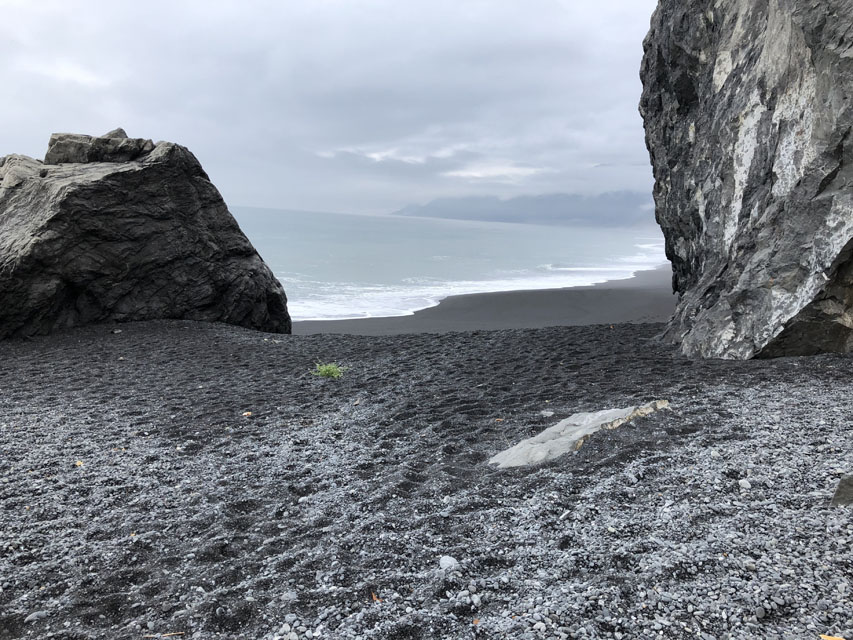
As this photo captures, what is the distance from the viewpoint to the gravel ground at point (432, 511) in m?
2.49

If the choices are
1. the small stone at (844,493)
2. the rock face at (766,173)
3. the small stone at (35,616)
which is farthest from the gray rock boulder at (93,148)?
the small stone at (844,493)

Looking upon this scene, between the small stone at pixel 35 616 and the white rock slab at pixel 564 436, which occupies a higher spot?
the white rock slab at pixel 564 436

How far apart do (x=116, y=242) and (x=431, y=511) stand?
9.51 meters

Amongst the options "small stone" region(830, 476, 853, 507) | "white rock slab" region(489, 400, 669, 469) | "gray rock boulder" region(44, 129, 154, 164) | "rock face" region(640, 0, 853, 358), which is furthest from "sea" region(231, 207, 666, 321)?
"small stone" region(830, 476, 853, 507)

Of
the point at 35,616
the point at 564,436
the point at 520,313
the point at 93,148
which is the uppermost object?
the point at 93,148

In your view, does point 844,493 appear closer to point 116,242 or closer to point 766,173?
point 766,173

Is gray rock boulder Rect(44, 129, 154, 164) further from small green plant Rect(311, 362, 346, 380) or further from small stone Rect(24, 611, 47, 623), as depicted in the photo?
small stone Rect(24, 611, 47, 623)

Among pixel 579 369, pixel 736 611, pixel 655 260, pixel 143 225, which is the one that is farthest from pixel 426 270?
pixel 736 611

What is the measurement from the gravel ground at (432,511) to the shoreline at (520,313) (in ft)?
29.1

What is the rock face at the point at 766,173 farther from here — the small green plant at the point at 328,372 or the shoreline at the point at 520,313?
the shoreline at the point at 520,313

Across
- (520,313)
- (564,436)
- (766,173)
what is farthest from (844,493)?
(520,313)

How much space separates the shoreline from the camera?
51.3ft

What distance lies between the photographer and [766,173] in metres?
7.29

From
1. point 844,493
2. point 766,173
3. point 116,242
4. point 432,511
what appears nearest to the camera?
point 844,493
